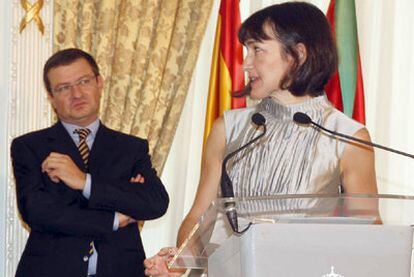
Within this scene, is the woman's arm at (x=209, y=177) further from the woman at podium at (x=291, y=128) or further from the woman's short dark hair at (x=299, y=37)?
the woman's short dark hair at (x=299, y=37)

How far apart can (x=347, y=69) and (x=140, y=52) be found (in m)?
1.28

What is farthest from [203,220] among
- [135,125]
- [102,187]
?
[135,125]

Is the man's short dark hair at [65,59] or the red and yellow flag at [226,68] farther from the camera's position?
the red and yellow flag at [226,68]

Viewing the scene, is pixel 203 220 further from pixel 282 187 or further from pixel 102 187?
pixel 102 187

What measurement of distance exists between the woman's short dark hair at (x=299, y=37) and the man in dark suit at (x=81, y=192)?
3.82ft

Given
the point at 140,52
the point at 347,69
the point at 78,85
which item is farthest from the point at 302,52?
the point at 347,69

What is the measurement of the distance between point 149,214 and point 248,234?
2.12m

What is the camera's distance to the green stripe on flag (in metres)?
5.07

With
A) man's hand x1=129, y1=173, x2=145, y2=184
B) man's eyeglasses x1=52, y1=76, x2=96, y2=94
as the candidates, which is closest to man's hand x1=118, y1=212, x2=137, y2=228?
man's hand x1=129, y1=173, x2=145, y2=184

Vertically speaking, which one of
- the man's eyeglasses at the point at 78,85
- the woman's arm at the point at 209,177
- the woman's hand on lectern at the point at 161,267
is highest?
the man's eyeglasses at the point at 78,85

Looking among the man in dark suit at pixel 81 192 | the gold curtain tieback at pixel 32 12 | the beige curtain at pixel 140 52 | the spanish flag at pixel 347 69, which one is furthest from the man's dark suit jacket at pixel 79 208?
the spanish flag at pixel 347 69

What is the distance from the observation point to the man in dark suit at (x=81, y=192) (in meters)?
3.71

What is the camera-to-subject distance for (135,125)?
192 inches

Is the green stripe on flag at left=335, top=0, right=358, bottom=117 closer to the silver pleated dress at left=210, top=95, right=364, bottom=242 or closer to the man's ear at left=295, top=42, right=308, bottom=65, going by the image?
the silver pleated dress at left=210, top=95, right=364, bottom=242
